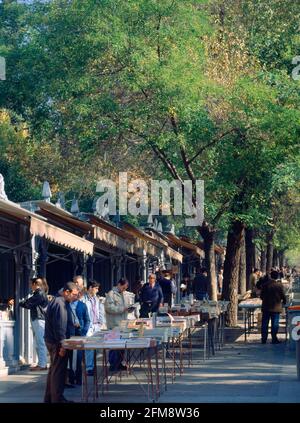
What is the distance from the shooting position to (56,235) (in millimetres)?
19906

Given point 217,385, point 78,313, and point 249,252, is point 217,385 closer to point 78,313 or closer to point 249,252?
point 78,313

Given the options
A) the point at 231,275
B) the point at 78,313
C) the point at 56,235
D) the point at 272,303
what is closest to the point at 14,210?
the point at 56,235

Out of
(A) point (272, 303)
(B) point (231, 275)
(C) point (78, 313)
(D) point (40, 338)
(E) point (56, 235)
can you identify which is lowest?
(D) point (40, 338)

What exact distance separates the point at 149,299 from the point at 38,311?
174 inches

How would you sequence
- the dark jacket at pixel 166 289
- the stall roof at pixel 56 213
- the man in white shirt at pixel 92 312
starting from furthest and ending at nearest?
1. the dark jacket at pixel 166 289
2. the stall roof at pixel 56 213
3. the man in white shirt at pixel 92 312

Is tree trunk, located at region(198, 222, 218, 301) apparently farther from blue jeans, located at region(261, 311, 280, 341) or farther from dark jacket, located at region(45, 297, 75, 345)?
dark jacket, located at region(45, 297, 75, 345)

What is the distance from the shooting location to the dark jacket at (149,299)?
80.6ft

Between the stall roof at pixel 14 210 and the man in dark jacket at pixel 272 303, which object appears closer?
the stall roof at pixel 14 210

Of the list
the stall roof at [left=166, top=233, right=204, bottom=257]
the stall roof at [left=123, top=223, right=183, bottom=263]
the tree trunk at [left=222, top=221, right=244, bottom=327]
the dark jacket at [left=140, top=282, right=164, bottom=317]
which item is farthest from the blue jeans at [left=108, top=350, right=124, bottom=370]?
the stall roof at [left=166, top=233, right=204, bottom=257]

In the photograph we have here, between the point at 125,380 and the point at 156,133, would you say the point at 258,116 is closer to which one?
the point at 156,133

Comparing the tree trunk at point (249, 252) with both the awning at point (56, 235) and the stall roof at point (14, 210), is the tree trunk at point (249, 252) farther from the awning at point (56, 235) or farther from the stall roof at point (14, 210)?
the stall roof at point (14, 210)

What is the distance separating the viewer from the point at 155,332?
16.8 metres

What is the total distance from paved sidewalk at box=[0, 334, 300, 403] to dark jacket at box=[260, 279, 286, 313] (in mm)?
3496

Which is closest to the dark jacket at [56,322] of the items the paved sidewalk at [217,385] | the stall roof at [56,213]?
the paved sidewalk at [217,385]
